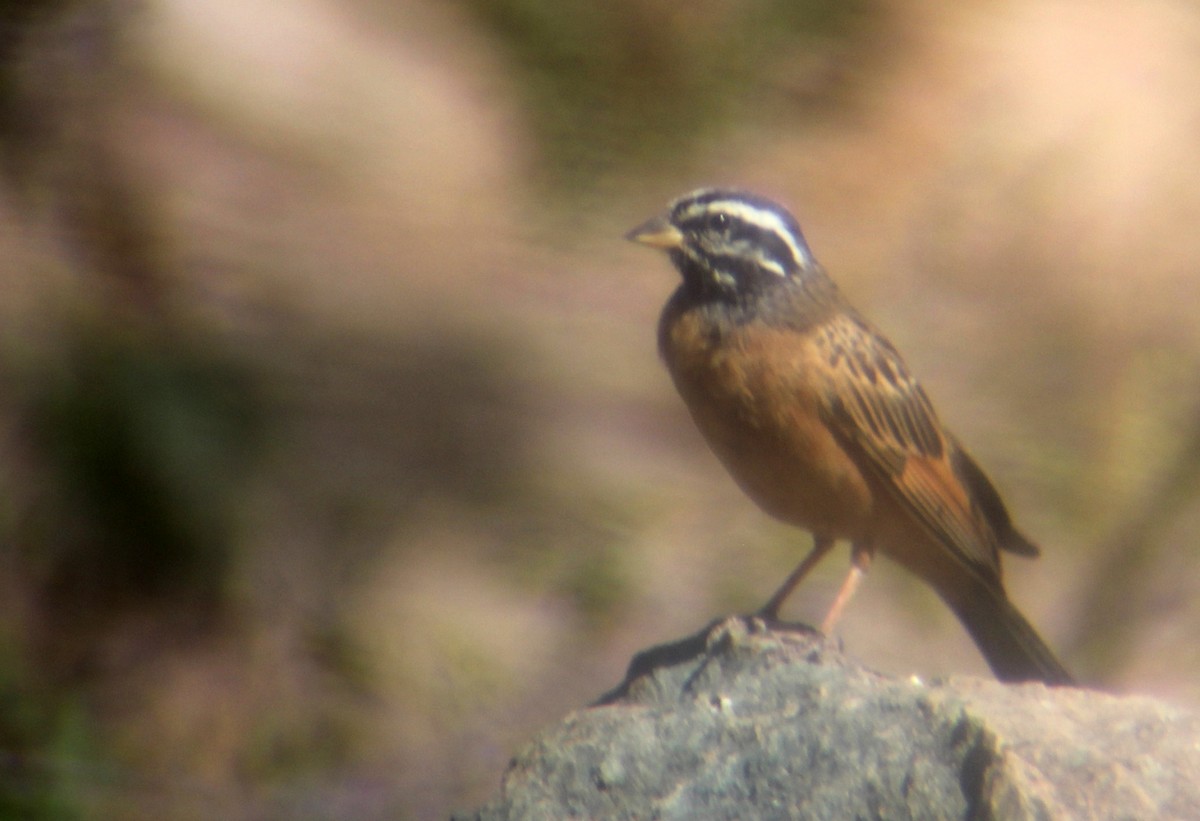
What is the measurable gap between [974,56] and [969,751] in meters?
5.94

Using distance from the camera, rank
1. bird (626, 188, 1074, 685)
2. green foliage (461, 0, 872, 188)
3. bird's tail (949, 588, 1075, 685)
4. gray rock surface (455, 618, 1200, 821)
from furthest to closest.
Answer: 1. green foliage (461, 0, 872, 188)
2. bird's tail (949, 588, 1075, 685)
3. bird (626, 188, 1074, 685)
4. gray rock surface (455, 618, 1200, 821)

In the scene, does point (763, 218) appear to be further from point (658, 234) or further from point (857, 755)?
point (857, 755)

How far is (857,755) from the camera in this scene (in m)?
3.13

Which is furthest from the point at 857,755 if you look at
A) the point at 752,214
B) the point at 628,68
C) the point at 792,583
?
the point at 628,68

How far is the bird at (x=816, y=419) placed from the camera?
4781 millimetres

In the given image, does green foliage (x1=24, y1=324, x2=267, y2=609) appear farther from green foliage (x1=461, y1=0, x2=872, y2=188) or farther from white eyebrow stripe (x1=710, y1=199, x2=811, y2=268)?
white eyebrow stripe (x1=710, y1=199, x2=811, y2=268)

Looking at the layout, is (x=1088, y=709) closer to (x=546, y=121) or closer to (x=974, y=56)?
(x=546, y=121)

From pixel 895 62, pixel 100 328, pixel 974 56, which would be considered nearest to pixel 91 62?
pixel 100 328

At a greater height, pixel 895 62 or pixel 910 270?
pixel 895 62

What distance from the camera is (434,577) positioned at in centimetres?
701

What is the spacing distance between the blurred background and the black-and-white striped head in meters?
1.86

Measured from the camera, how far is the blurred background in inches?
266

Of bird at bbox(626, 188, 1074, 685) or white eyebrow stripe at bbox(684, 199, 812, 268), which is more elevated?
white eyebrow stripe at bbox(684, 199, 812, 268)

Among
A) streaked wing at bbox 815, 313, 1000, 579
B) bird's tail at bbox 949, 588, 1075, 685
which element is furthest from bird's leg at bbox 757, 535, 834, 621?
bird's tail at bbox 949, 588, 1075, 685
